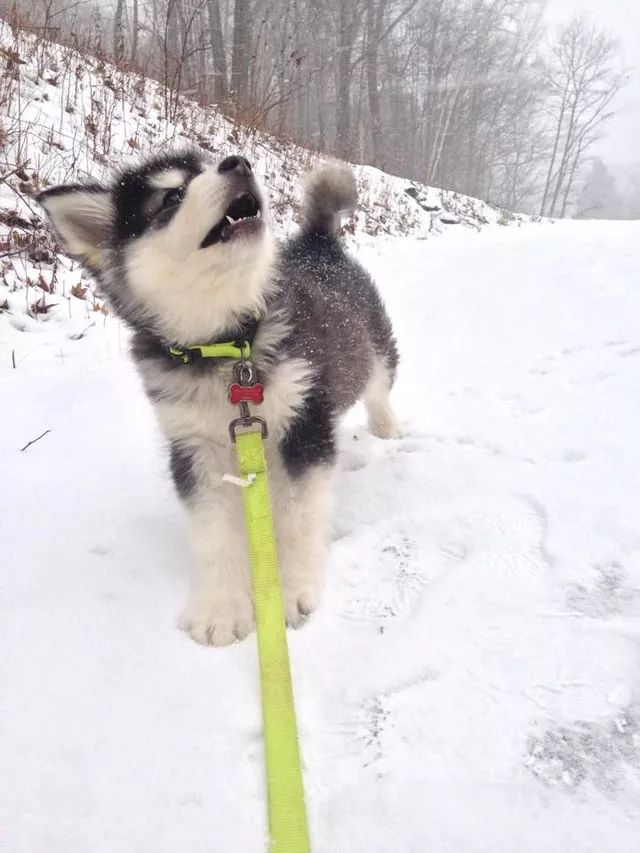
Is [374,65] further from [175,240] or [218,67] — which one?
[175,240]

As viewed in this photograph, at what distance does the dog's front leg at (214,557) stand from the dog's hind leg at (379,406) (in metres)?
1.29

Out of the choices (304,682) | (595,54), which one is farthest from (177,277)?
(595,54)

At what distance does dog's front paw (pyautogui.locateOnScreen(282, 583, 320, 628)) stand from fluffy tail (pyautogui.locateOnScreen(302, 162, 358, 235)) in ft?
7.46

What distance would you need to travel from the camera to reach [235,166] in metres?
1.72

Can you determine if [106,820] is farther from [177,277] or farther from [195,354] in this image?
[177,277]

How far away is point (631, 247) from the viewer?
5.82 meters

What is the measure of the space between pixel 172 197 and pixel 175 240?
13.0 inches

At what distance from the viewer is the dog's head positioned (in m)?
1.71

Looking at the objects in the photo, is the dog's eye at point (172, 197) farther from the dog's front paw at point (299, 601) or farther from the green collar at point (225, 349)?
the dog's front paw at point (299, 601)

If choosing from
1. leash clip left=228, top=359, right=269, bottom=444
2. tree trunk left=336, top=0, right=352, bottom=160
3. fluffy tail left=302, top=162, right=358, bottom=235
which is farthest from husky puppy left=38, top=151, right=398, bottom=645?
tree trunk left=336, top=0, right=352, bottom=160

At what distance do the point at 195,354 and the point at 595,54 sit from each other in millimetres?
46857

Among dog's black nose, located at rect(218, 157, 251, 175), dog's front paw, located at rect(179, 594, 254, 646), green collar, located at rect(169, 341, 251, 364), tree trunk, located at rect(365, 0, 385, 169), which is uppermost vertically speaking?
tree trunk, located at rect(365, 0, 385, 169)

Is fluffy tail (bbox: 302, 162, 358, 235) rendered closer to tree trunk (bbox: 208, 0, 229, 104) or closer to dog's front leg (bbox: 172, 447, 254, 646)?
dog's front leg (bbox: 172, 447, 254, 646)

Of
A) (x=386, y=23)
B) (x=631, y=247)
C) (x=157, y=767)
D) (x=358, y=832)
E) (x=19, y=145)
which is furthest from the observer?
(x=386, y=23)
